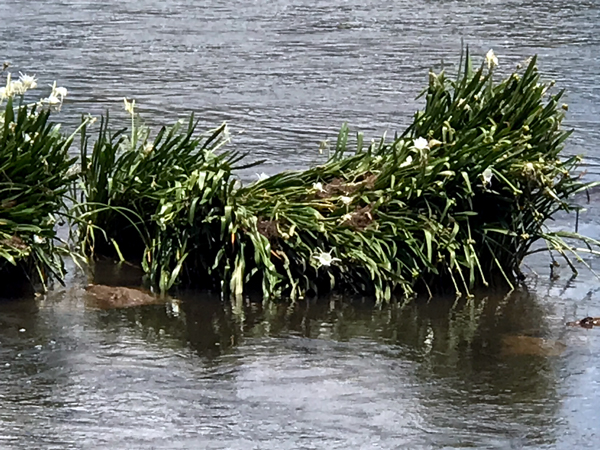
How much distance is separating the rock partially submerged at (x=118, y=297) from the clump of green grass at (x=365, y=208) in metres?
0.15

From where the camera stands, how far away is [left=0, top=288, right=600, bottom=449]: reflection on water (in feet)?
16.8

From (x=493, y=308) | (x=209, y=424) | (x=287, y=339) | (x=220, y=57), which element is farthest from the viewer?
(x=220, y=57)

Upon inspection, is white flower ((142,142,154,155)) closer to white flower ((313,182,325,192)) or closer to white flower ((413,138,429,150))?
white flower ((313,182,325,192))

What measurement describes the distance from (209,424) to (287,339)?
3.93ft

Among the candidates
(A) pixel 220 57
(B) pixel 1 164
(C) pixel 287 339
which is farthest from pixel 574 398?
(A) pixel 220 57

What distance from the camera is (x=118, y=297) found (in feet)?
22.2

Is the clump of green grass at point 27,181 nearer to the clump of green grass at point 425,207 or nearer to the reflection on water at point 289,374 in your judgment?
the reflection on water at point 289,374

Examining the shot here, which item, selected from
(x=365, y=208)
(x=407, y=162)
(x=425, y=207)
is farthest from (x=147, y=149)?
(x=425, y=207)

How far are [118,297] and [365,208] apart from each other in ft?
5.03

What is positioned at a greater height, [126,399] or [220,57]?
[220,57]

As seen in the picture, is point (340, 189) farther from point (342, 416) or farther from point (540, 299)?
point (342, 416)

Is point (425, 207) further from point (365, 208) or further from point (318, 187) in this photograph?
point (318, 187)

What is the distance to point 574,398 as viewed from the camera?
5.62 m

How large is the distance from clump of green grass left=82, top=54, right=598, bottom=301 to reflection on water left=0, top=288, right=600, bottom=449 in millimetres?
212
